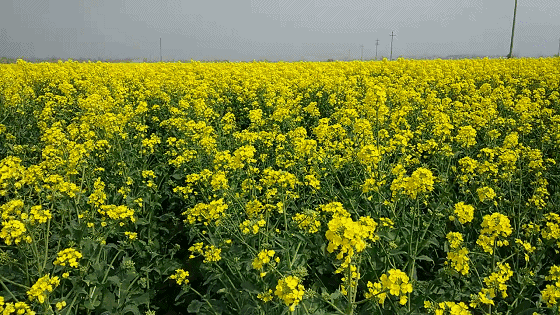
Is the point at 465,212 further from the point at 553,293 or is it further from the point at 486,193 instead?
the point at 553,293

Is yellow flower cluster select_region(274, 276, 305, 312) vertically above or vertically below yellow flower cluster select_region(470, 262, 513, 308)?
above

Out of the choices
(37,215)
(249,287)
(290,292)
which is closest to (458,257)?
(290,292)

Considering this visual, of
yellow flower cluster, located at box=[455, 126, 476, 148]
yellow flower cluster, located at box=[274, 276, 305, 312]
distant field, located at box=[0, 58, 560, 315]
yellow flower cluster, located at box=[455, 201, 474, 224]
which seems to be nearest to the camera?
yellow flower cluster, located at box=[274, 276, 305, 312]

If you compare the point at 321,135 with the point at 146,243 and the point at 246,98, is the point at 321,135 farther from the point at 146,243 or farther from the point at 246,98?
the point at 246,98

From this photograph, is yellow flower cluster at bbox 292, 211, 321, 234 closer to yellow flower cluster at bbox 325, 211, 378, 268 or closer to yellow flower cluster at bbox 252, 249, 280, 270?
yellow flower cluster at bbox 252, 249, 280, 270

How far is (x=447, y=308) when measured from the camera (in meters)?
2.18

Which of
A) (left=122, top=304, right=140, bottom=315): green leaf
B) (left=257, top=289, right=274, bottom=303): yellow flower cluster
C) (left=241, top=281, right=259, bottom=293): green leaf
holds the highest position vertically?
(left=257, top=289, right=274, bottom=303): yellow flower cluster

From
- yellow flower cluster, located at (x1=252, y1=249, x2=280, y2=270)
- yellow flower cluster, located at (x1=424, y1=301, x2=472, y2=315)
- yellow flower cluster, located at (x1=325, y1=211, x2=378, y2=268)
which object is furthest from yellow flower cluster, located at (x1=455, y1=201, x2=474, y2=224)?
yellow flower cluster, located at (x1=252, y1=249, x2=280, y2=270)

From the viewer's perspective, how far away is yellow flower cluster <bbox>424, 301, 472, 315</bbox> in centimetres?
192

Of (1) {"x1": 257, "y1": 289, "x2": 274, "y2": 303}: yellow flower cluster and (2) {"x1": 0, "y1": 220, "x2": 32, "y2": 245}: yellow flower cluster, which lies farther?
(2) {"x1": 0, "y1": 220, "x2": 32, "y2": 245}: yellow flower cluster

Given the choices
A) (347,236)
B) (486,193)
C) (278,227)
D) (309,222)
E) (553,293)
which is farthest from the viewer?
(278,227)

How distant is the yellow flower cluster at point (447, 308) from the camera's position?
6.30ft

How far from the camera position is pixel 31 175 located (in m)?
3.09

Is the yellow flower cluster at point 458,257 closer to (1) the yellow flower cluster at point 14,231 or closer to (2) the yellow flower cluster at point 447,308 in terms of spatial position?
(2) the yellow flower cluster at point 447,308
